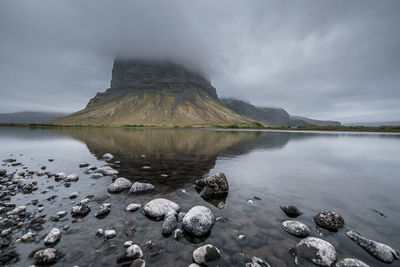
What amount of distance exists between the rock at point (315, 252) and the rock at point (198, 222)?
3.48 metres

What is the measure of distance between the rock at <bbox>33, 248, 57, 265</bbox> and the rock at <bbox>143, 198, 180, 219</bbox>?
12.2ft

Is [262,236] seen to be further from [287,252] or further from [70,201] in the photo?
[70,201]

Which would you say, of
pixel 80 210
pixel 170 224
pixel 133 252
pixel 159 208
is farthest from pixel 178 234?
pixel 80 210

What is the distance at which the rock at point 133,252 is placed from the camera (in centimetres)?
561

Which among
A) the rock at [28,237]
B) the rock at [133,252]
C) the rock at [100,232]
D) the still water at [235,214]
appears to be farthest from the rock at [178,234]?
the rock at [28,237]

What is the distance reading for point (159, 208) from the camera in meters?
8.52

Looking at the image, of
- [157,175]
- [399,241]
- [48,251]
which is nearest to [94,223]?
[48,251]

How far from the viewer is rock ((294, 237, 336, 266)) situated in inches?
217

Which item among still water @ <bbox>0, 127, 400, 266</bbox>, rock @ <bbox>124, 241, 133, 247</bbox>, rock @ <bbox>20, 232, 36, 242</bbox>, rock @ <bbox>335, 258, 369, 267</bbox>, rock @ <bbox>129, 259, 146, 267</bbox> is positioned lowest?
still water @ <bbox>0, 127, 400, 266</bbox>

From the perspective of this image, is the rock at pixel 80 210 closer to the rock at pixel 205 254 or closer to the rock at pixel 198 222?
the rock at pixel 198 222

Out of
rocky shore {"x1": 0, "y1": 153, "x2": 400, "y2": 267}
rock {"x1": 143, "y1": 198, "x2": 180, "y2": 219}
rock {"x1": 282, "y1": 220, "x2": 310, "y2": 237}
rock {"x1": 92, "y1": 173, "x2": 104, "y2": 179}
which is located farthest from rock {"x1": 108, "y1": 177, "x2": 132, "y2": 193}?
rock {"x1": 282, "y1": 220, "x2": 310, "y2": 237}

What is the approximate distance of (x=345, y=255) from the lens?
Result: 582 cm

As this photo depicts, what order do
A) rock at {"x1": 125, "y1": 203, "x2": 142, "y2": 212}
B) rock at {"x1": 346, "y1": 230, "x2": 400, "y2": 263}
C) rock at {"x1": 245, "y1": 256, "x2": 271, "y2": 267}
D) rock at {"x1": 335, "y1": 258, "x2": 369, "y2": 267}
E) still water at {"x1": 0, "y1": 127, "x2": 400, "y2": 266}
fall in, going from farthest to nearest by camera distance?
rock at {"x1": 125, "y1": 203, "x2": 142, "y2": 212} → still water at {"x1": 0, "y1": 127, "x2": 400, "y2": 266} → rock at {"x1": 346, "y1": 230, "x2": 400, "y2": 263} → rock at {"x1": 245, "y1": 256, "x2": 271, "y2": 267} → rock at {"x1": 335, "y1": 258, "x2": 369, "y2": 267}

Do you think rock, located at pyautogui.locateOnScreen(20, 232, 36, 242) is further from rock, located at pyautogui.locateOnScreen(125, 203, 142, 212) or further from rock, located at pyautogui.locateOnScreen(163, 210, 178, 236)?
rock, located at pyautogui.locateOnScreen(163, 210, 178, 236)
